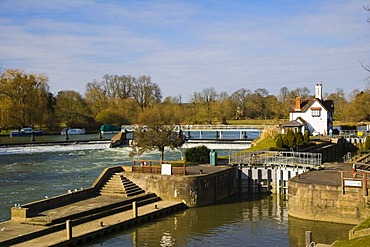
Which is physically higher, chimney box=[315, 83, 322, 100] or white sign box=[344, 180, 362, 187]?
chimney box=[315, 83, 322, 100]

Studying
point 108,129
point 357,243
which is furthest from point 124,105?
point 357,243

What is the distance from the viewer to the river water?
26.7 metres

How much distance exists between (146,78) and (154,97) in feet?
20.9

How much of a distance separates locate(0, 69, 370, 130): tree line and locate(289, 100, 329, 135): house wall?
24235 mm

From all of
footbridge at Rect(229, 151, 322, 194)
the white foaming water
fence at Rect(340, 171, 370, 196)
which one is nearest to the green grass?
fence at Rect(340, 171, 370, 196)

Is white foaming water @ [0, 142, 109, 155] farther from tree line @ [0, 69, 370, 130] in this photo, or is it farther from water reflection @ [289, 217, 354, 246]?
water reflection @ [289, 217, 354, 246]

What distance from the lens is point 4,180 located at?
1831 inches

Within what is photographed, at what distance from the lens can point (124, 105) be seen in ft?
443

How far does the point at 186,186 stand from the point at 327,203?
9.85m

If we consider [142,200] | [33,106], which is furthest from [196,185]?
[33,106]

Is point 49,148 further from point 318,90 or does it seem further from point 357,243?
point 357,243

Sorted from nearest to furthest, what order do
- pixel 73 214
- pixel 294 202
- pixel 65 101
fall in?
pixel 73 214 < pixel 294 202 < pixel 65 101

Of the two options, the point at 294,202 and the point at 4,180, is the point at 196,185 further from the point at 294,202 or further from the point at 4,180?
the point at 4,180

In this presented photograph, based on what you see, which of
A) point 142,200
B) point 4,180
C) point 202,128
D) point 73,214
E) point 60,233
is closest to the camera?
point 60,233
